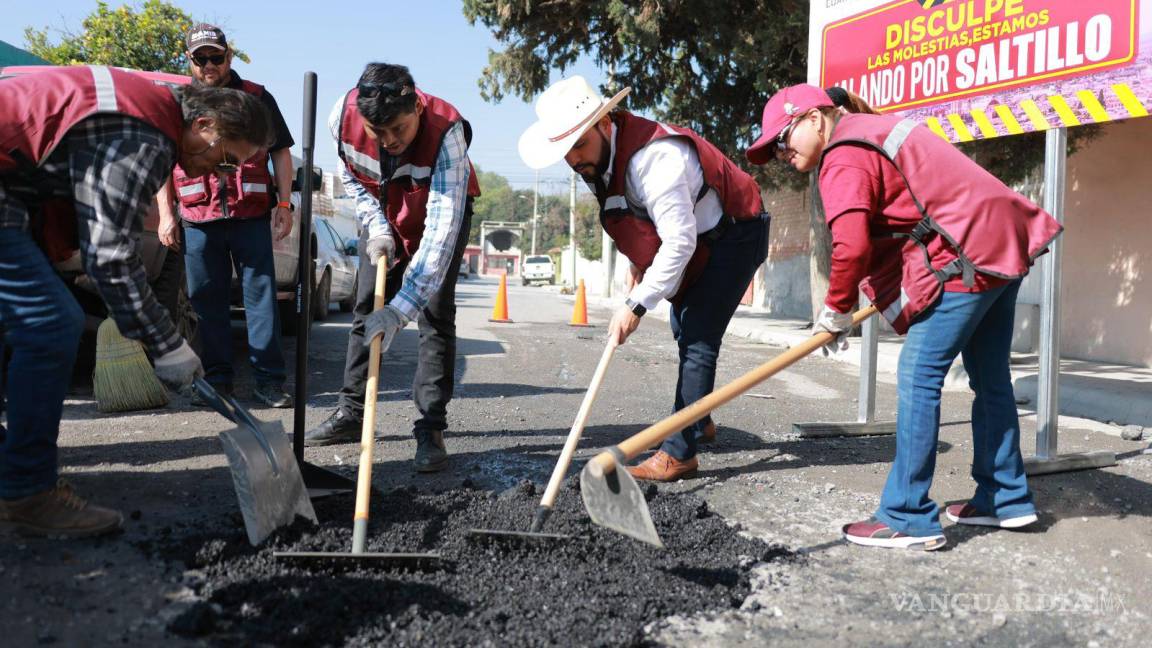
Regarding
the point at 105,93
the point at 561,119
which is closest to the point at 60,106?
the point at 105,93

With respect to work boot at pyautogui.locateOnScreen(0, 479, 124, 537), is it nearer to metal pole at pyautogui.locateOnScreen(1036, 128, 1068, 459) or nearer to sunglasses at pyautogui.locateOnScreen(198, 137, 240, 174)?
sunglasses at pyautogui.locateOnScreen(198, 137, 240, 174)

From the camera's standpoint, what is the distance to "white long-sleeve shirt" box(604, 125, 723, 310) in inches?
132

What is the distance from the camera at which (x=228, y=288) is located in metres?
5.04

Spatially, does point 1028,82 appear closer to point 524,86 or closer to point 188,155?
point 188,155

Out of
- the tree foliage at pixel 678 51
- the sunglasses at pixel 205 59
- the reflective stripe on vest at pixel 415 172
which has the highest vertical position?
the tree foliage at pixel 678 51

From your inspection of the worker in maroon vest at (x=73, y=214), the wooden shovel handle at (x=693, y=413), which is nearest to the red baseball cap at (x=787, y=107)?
the wooden shovel handle at (x=693, y=413)

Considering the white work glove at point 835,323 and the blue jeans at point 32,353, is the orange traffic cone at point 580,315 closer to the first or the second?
the white work glove at point 835,323

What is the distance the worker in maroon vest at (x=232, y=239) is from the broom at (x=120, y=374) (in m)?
0.32

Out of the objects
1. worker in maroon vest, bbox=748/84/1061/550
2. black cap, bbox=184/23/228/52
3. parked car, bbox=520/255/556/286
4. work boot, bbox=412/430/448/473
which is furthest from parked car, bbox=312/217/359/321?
parked car, bbox=520/255/556/286

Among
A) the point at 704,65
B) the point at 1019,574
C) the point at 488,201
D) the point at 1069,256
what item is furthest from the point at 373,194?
the point at 488,201

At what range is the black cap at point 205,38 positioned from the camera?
4.49m

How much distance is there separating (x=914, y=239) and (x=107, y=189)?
8.50ft

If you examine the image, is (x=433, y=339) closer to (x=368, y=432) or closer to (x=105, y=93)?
(x=368, y=432)

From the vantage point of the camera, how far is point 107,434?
4.25m
